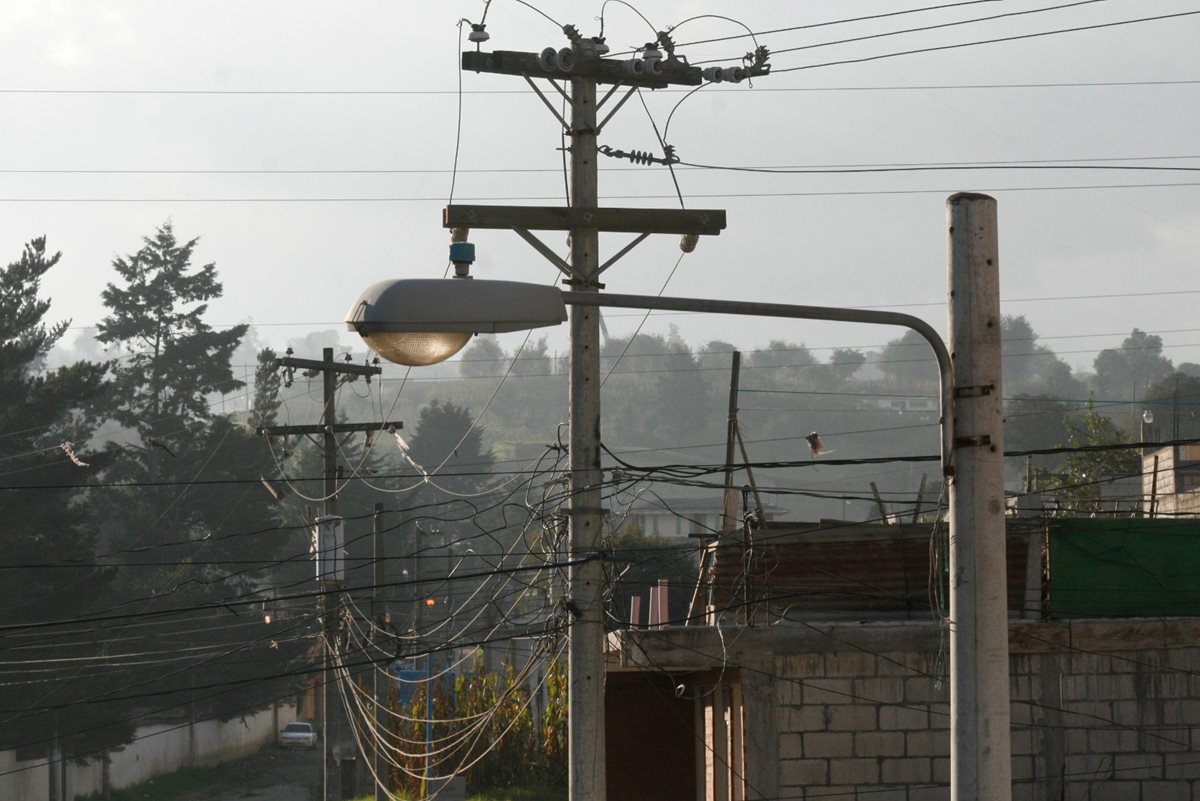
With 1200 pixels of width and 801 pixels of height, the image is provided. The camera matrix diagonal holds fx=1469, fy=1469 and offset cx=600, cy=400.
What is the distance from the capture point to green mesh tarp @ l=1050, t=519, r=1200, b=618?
14.7 meters

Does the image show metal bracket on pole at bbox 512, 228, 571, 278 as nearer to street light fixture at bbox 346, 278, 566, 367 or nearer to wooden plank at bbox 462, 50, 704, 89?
wooden plank at bbox 462, 50, 704, 89

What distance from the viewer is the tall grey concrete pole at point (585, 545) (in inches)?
415

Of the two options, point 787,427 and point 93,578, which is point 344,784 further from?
point 787,427

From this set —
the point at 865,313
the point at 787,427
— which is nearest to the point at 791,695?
the point at 865,313

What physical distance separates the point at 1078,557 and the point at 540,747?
19857 mm

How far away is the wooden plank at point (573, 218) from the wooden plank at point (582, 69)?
1.45 m

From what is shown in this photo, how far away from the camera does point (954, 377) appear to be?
558 centimetres

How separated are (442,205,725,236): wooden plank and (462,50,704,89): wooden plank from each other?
4.74ft

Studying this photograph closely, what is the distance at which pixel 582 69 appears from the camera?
11547mm

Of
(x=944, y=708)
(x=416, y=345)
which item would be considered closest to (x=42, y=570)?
(x=944, y=708)

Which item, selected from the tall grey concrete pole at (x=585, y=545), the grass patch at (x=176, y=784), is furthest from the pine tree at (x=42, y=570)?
the tall grey concrete pole at (x=585, y=545)

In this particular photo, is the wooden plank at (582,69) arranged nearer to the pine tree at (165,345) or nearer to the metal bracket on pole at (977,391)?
the metal bracket on pole at (977,391)

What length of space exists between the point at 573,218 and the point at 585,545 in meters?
2.37

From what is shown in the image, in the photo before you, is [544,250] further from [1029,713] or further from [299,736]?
[299,736]
